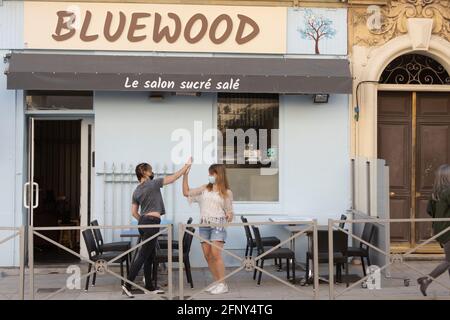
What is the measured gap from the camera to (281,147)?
10352mm

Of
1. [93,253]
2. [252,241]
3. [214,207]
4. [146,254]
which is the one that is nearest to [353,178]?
[252,241]

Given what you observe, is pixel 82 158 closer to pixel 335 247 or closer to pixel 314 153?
pixel 314 153

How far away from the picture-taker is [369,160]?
31.2 ft

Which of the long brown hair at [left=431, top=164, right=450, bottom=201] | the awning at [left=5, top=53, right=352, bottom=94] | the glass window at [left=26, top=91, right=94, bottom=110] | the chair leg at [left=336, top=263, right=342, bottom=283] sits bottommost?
the chair leg at [left=336, top=263, right=342, bottom=283]

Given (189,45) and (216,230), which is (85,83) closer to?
(189,45)

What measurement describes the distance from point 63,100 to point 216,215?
3697 mm

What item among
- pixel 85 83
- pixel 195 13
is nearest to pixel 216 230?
pixel 85 83

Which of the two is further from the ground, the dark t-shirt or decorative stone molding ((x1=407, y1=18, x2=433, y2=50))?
decorative stone molding ((x1=407, y1=18, x2=433, y2=50))

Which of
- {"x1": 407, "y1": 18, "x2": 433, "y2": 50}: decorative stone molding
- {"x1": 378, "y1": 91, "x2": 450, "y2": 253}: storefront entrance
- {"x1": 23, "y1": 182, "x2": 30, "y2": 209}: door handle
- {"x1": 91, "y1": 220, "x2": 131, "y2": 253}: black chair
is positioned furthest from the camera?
{"x1": 378, "y1": 91, "x2": 450, "y2": 253}: storefront entrance

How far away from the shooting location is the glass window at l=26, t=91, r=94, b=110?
33.5ft

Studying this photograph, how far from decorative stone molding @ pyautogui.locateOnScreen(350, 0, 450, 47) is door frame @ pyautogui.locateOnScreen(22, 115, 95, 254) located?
4703 millimetres

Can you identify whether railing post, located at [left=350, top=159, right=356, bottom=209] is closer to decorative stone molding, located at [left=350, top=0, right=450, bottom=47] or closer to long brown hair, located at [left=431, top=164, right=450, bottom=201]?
decorative stone molding, located at [left=350, top=0, right=450, bottom=47]

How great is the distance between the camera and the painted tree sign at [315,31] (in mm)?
10227
